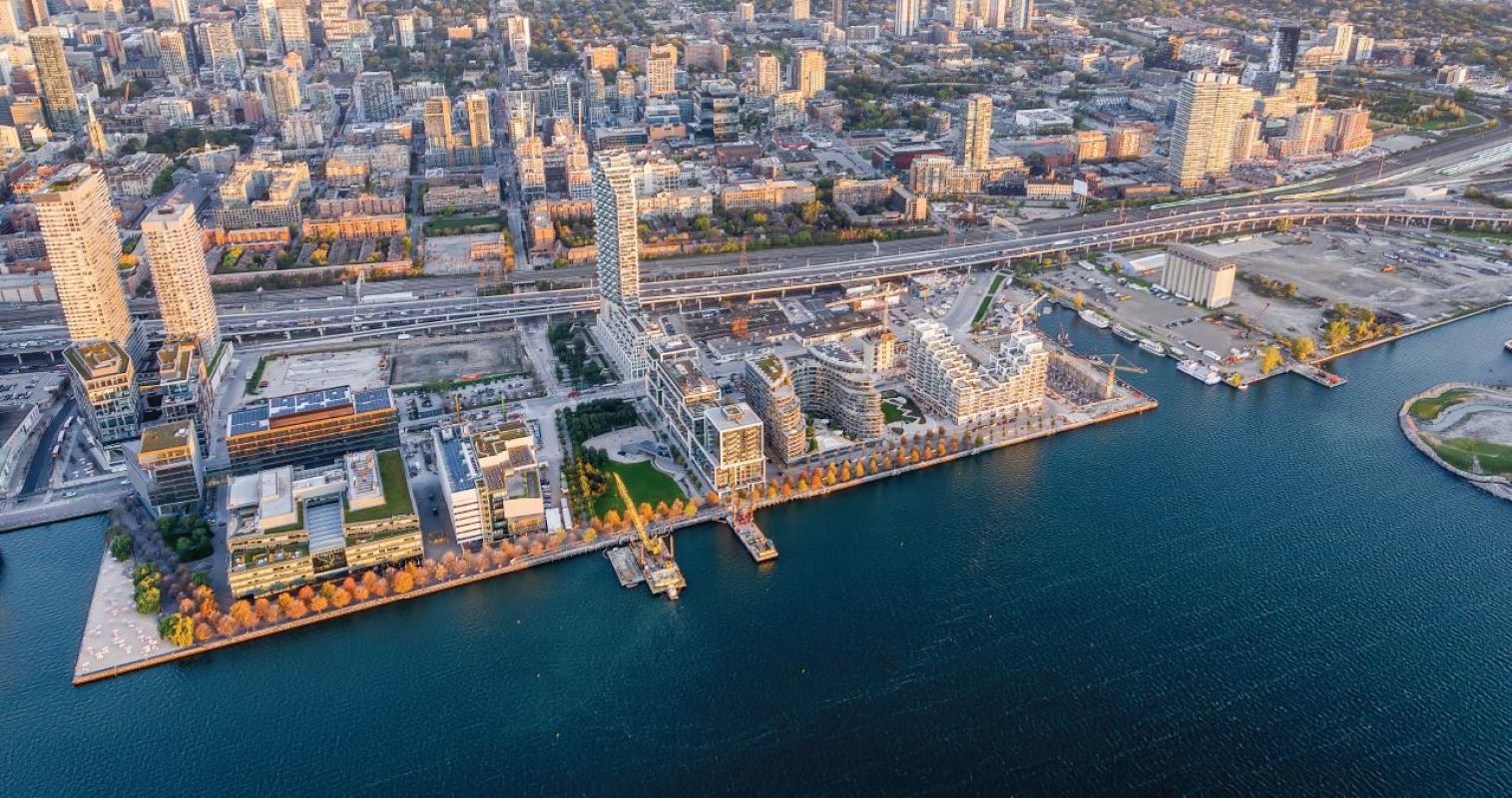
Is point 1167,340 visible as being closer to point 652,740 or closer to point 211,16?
point 652,740

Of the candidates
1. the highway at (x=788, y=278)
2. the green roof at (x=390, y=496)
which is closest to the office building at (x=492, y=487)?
the green roof at (x=390, y=496)

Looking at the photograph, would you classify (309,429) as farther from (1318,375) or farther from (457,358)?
(1318,375)

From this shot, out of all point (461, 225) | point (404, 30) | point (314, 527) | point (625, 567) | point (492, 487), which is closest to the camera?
point (314, 527)

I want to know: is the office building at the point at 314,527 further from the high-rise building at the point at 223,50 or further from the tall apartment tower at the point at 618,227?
the high-rise building at the point at 223,50

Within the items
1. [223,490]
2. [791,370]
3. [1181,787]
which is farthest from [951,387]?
[223,490]

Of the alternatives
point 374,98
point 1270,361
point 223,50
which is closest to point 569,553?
point 1270,361

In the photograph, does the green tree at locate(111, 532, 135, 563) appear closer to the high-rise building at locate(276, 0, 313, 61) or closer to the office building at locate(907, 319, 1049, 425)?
the office building at locate(907, 319, 1049, 425)
